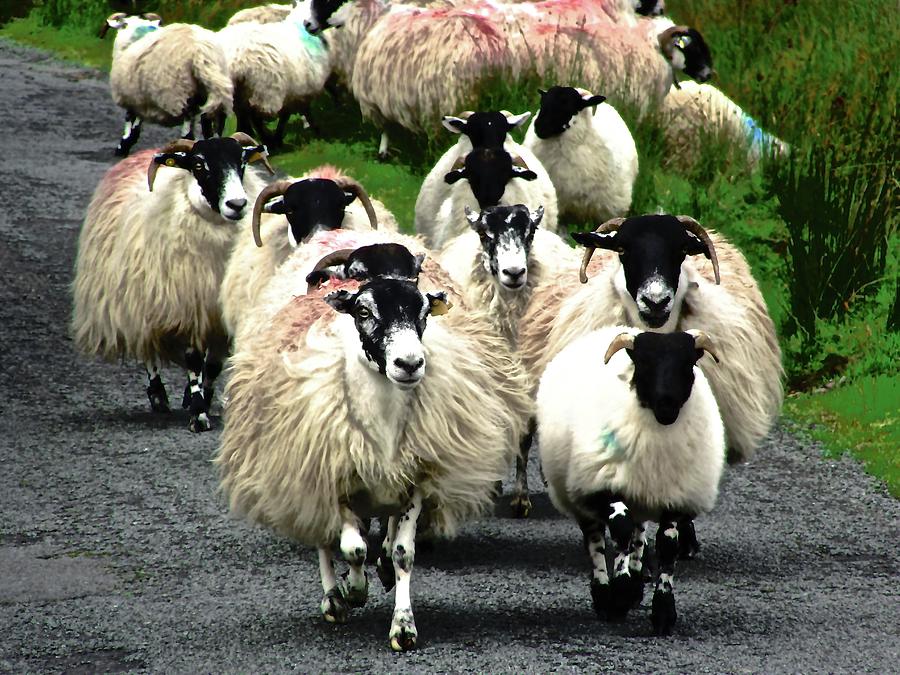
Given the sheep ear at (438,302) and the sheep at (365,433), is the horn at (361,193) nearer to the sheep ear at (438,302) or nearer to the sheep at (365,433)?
the sheep at (365,433)

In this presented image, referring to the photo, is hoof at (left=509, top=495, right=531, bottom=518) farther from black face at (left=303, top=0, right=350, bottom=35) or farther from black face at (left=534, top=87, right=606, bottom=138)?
black face at (left=303, top=0, right=350, bottom=35)

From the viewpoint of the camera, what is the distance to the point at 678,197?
12.2 m

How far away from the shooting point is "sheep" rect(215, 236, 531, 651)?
229 inches

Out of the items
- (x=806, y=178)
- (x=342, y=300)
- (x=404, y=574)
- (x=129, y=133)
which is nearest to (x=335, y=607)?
(x=404, y=574)

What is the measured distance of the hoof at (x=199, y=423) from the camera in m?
9.53

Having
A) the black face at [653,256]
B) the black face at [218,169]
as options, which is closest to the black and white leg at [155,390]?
the black face at [218,169]

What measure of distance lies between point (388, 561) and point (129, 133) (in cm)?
1183

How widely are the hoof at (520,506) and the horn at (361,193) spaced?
1721 mm

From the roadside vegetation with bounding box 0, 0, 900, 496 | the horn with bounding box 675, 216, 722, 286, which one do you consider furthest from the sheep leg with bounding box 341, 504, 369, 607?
the roadside vegetation with bounding box 0, 0, 900, 496

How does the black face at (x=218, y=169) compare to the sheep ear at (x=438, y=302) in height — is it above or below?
below

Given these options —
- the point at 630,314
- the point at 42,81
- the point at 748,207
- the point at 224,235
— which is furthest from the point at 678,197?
the point at 42,81

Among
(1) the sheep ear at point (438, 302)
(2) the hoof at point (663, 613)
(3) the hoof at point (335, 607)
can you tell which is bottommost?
(3) the hoof at point (335, 607)

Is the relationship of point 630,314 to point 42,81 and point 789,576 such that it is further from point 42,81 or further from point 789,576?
point 42,81

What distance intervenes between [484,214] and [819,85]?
6325 millimetres
